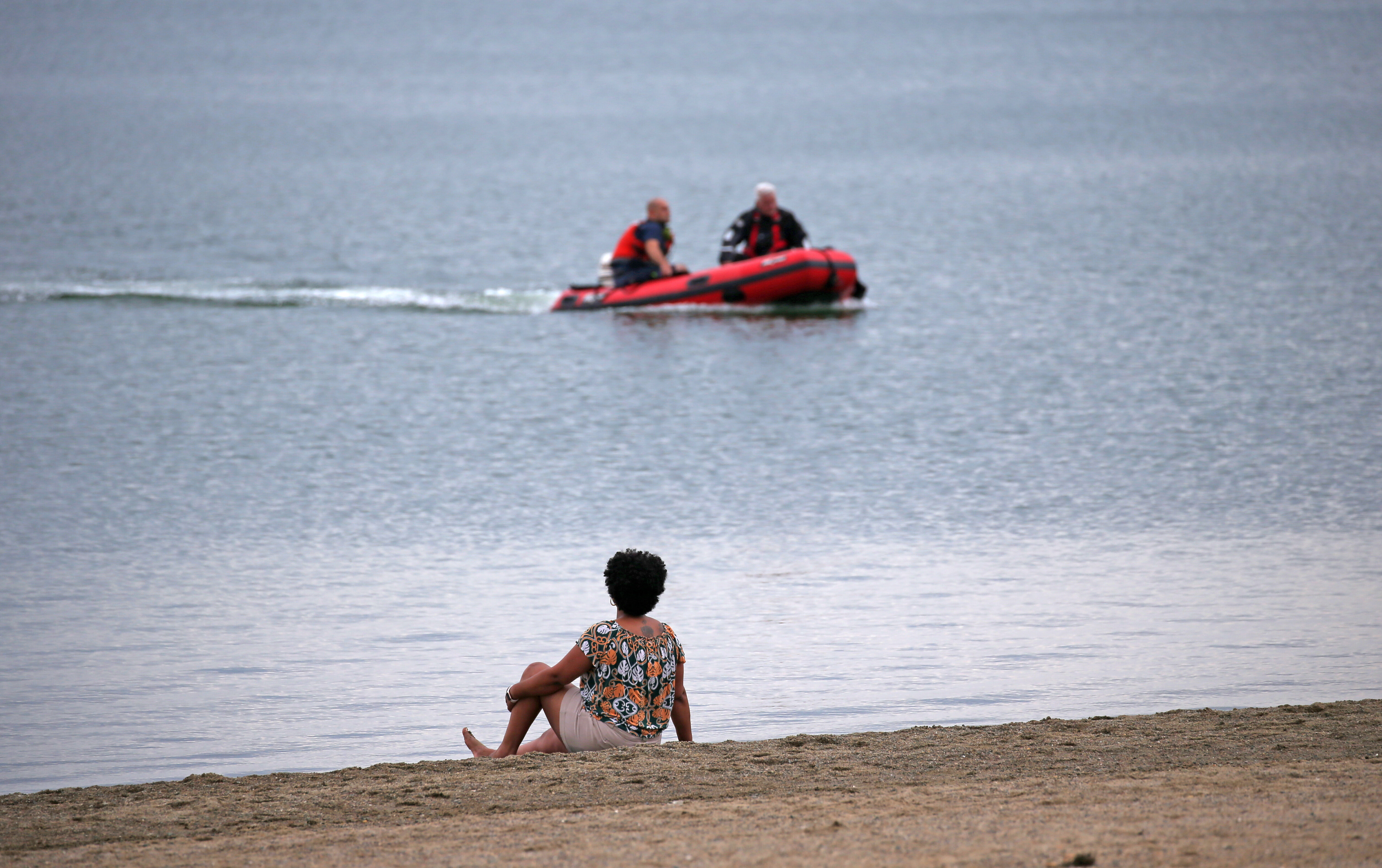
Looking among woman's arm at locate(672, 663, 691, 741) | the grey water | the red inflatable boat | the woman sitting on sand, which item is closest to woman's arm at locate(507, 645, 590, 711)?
the woman sitting on sand

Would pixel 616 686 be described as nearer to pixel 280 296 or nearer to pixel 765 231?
pixel 765 231

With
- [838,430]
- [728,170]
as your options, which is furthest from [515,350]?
[728,170]

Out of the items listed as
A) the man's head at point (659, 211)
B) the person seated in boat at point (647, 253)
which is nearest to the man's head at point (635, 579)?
the man's head at point (659, 211)

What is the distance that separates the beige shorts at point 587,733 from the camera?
207 inches

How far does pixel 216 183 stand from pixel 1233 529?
35.1 m

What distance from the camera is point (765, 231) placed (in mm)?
17906

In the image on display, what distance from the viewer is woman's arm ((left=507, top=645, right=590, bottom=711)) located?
5.16 m

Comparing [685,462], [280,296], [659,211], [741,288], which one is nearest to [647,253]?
[659,211]

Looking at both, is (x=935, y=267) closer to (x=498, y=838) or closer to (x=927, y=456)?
(x=927, y=456)

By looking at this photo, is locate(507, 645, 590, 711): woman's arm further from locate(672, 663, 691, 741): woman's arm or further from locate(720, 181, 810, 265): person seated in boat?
locate(720, 181, 810, 265): person seated in boat

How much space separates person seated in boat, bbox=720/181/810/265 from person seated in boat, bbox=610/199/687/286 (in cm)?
64

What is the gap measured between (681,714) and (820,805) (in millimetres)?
989

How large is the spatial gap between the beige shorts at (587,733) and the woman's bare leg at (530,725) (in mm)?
28

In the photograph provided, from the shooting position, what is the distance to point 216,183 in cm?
4025
